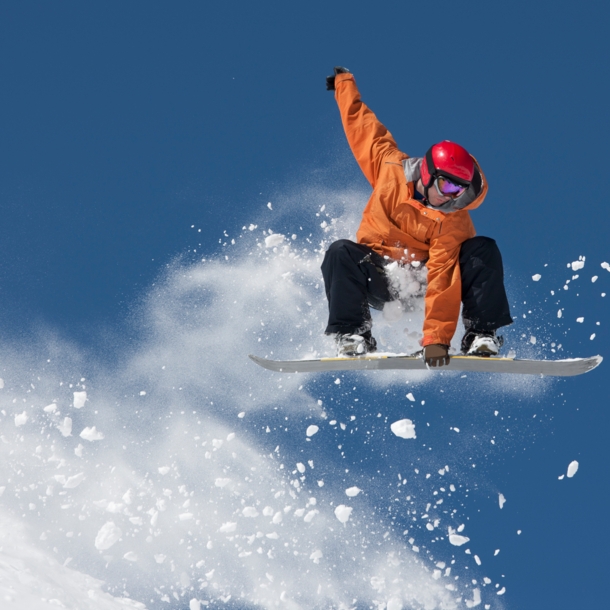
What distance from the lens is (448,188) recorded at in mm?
6914


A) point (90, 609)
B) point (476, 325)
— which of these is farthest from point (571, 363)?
point (90, 609)

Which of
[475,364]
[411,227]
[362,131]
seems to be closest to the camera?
[475,364]

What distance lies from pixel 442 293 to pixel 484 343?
66cm

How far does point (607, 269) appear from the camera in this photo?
8867mm

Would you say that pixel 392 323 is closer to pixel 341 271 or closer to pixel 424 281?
pixel 424 281

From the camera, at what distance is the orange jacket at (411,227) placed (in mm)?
7031

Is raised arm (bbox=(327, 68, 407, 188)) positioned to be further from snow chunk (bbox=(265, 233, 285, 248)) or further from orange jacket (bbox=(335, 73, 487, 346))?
snow chunk (bbox=(265, 233, 285, 248))

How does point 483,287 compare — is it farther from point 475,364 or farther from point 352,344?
point 352,344

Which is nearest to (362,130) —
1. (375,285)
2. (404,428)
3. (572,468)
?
(375,285)

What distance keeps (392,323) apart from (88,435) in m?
5.97

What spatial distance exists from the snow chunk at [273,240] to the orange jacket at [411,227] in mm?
2236

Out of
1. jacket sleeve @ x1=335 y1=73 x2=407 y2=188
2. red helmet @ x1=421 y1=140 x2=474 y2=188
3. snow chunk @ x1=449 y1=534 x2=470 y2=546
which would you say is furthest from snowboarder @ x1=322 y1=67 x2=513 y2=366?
snow chunk @ x1=449 y1=534 x2=470 y2=546

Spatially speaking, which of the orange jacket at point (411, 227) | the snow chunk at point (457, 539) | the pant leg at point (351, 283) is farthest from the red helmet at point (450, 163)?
the snow chunk at point (457, 539)

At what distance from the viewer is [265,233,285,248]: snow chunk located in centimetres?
995
